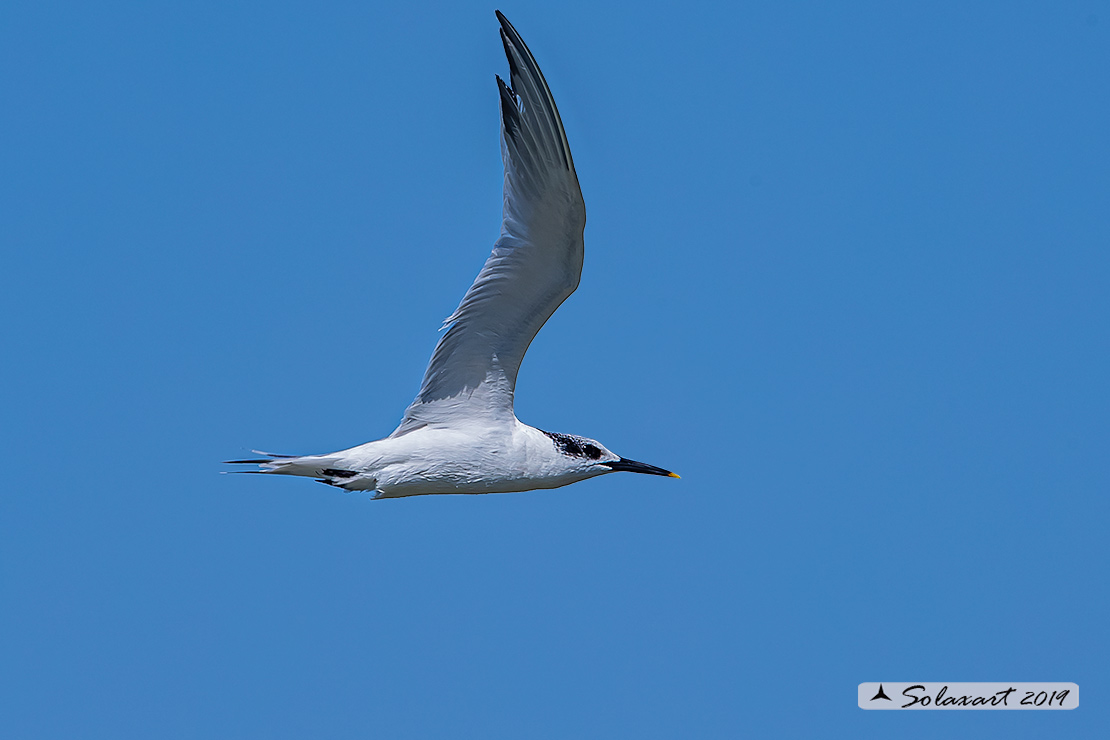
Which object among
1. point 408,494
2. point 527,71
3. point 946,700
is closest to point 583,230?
point 527,71

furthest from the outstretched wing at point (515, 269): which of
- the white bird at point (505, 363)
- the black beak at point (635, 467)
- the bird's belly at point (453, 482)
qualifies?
the black beak at point (635, 467)

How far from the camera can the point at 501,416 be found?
10922 millimetres

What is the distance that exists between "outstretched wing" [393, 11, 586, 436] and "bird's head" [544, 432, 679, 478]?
2.05ft

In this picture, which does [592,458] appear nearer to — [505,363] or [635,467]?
[635,467]

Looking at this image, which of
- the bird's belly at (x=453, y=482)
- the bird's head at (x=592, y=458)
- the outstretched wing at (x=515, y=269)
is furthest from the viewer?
the bird's head at (x=592, y=458)

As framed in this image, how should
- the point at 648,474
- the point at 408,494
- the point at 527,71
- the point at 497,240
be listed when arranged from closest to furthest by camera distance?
1. the point at 527,71
2. the point at 497,240
3. the point at 408,494
4. the point at 648,474

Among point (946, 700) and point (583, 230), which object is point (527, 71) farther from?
point (946, 700)

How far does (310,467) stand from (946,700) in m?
6.91

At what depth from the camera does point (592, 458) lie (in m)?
11.4

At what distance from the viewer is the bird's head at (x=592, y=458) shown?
1118cm

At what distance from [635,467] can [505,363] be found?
192cm

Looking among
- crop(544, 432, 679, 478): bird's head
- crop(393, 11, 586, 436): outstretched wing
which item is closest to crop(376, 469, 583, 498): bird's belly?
crop(544, 432, 679, 478): bird's head

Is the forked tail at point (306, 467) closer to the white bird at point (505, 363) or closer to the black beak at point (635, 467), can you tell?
the white bird at point (505, 363)

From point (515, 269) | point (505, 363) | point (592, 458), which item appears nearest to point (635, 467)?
point (592, 458)
